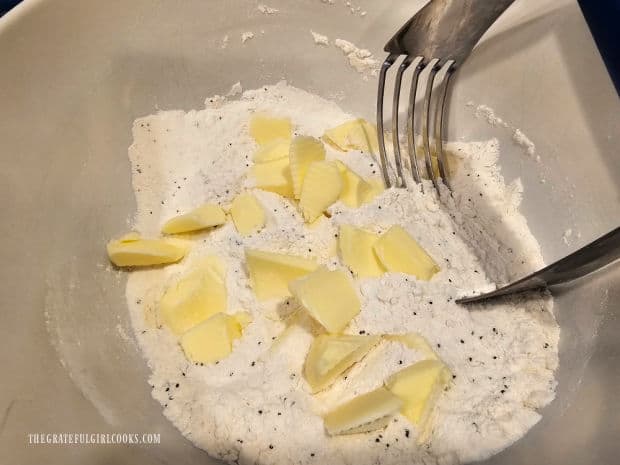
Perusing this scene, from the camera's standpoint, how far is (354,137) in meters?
1.23

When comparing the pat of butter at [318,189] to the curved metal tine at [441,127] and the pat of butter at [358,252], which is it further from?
the curved metal tine at [441,127]

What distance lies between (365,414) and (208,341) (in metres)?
0.31

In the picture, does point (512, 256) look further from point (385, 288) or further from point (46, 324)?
point (46, 324)

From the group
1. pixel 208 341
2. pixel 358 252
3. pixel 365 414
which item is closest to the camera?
pixel 365 414

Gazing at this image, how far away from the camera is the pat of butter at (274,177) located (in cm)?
113

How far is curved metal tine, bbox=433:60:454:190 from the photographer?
1149mm

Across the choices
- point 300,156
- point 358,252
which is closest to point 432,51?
point 300,156

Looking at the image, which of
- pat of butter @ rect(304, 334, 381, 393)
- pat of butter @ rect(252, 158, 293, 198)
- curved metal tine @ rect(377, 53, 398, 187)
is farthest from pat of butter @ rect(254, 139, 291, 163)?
pat of butter @ rect(304, 334, 381, 393)

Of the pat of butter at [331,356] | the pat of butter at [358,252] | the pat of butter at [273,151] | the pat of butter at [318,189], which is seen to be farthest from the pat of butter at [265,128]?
the pat of butter at [331,356]

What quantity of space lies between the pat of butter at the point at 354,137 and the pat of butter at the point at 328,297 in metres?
0.41

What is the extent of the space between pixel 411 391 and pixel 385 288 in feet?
0.68

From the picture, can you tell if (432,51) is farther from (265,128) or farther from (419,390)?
(419,390)

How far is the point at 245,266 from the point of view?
1.04 m

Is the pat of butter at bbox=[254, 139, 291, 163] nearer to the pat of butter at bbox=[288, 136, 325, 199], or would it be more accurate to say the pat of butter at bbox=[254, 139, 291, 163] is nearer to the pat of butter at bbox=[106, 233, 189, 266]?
the pat of butter at bbox=[288, 136, 325, 199]
